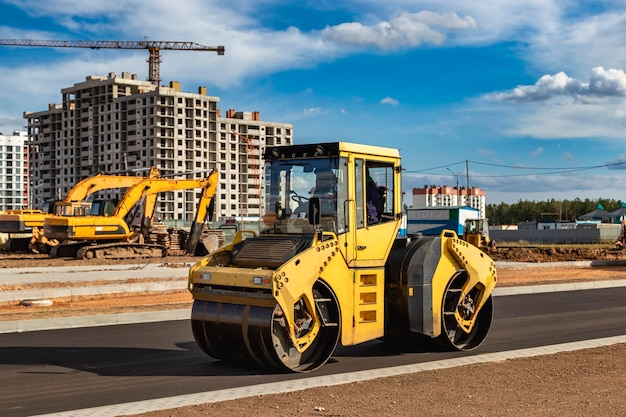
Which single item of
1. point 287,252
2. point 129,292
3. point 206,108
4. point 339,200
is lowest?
point 129,292

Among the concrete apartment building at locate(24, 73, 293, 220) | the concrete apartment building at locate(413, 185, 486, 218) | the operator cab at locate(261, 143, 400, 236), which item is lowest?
the operator cab at locate(261, 143, 400, 236)

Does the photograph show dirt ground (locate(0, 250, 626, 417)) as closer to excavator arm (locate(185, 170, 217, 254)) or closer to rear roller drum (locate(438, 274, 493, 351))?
rear roller drum (locate(438, 274, 493, 351))

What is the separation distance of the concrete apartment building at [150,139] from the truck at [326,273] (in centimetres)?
14456

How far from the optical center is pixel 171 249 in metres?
40.7

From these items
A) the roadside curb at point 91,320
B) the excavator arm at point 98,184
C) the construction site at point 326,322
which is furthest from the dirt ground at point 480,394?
the excavator arm at point 98,184

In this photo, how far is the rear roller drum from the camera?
11.4 m

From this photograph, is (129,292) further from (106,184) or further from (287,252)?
(106,184)

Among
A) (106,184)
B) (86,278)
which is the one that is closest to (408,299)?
(86,278)

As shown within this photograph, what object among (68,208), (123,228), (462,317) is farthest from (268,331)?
(68,208)

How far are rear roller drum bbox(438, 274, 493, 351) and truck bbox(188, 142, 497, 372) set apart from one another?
2cm

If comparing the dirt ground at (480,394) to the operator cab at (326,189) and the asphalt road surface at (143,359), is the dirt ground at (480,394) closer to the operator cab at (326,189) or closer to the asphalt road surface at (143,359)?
the asphalt road surface at (143,359)

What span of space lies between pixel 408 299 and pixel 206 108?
16341 cm

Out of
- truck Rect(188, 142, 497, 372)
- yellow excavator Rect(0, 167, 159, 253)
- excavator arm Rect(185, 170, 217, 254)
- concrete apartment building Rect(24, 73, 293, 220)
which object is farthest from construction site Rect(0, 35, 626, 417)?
concrete apartment building Rect(24, 73, 293, 220)

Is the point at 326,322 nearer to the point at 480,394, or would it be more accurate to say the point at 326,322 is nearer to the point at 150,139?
the point at 480,394
